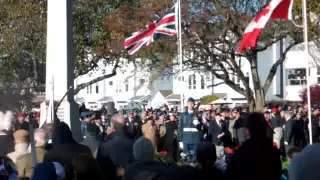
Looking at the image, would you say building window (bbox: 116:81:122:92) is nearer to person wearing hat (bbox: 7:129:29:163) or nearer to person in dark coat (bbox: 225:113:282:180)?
person wearing hat (bbox: 7:129:29:163)

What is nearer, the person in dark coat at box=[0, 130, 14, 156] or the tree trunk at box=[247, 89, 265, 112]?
the person in dark coat at box=[0, 130, 14, 156]

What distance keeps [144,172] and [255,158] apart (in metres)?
1.14

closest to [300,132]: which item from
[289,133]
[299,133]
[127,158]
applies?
[299,133]

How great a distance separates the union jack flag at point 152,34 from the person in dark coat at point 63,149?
523 inches

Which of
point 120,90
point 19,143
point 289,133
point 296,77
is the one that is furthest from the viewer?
point 120,90

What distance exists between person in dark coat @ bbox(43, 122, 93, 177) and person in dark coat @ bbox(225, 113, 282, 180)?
6.61ft

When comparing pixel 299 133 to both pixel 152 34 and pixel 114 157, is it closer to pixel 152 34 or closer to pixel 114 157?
pixel 152 34

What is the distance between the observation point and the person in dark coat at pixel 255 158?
23.2ft

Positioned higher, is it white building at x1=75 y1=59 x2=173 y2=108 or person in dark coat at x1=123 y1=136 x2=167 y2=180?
white building at x1=75 y1=59 x2=173 y2=108

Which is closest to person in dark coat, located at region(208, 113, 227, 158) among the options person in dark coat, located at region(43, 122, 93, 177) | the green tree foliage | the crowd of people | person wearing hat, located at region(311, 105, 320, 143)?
person wearing hat, located at region(311, 105, 320, 143)

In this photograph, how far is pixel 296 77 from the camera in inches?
2562

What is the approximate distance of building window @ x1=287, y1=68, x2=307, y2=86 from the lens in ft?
210

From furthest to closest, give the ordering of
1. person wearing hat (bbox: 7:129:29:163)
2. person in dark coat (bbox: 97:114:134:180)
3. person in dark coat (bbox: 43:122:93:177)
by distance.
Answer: person wearing hat (bbox: 7:129:29:163) < person in dark coat (bbox: 97:114:134:180) < person in dark coat (bbox: 43:122:93:177)

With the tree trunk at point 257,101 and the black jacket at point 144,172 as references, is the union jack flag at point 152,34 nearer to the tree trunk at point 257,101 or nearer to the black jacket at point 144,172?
the tree trunk at point 257,101
